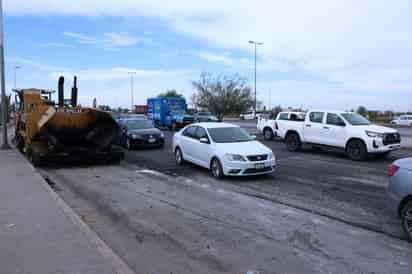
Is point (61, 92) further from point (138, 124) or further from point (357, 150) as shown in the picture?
point (357, 150)

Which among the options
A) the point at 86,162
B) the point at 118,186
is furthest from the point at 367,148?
the point at 86,162

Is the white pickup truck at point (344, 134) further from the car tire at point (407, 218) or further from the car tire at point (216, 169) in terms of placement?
the car tire at point (407, 218)

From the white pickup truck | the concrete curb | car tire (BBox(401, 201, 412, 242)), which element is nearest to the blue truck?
the white pickup truck

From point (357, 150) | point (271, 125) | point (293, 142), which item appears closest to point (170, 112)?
point (271, 125)

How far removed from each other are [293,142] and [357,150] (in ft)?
11.1

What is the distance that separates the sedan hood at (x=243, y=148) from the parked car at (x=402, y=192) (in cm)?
441

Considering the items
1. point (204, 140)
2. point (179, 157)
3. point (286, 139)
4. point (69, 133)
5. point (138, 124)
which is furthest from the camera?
point (138, 124)

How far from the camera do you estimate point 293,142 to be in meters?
16.1

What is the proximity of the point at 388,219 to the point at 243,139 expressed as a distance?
510 centimetres

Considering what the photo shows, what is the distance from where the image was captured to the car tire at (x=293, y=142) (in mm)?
15906

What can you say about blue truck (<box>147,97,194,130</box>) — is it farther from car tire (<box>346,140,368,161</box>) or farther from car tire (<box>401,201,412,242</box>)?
car tire (<box>401,201,412,242</box>)

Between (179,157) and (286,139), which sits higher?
(286,139)

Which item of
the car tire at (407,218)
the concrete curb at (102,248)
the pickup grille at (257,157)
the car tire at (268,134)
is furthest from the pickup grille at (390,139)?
the concrete curb at (102,248)

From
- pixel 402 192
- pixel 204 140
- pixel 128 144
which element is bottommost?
pixel 128 144
